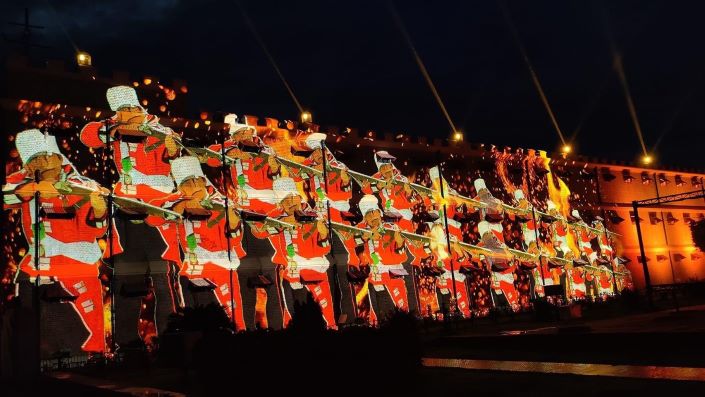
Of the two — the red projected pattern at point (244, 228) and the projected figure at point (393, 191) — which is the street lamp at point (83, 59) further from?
the projected figure at point (393, 191)

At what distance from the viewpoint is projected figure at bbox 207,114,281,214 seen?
86.6ft

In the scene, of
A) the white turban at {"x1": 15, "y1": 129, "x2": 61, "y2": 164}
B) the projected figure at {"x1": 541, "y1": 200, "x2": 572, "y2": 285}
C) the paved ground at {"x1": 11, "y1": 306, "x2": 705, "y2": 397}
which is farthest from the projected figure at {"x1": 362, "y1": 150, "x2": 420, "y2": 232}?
the paved ground at {"x1": 11, "y1": 306, "x2": 705, "y2": 397}

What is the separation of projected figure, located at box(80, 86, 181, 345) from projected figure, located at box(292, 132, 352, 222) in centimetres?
651

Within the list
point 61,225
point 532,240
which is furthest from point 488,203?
point 61,225

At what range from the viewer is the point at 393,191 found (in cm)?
3180

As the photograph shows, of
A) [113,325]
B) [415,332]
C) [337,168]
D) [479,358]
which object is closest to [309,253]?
[337,168]

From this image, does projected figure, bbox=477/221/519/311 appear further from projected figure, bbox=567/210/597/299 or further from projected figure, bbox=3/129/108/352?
projected figure, bbox=3/129/108/352

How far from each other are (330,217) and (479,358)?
49.3ft

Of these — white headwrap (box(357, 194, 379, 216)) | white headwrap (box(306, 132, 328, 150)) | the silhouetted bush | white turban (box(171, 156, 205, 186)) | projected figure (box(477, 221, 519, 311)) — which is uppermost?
white headwrap (box(306, 132, 328, 150))

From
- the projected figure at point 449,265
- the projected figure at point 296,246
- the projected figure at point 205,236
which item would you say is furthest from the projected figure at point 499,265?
the projected figure at point 205,236

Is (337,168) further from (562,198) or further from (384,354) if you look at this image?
(384,354)

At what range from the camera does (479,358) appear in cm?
1419

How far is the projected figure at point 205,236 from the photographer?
2420 cm

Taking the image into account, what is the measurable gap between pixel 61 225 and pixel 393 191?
1582 cm
